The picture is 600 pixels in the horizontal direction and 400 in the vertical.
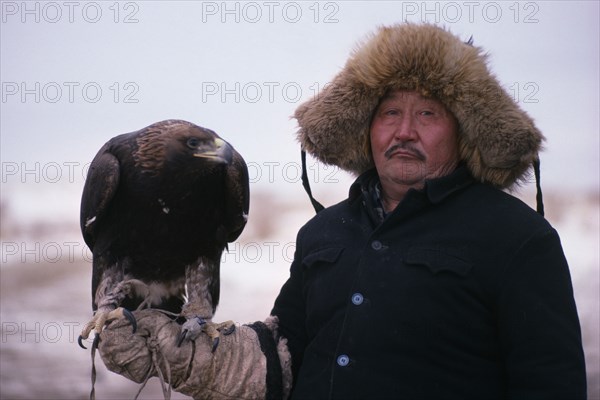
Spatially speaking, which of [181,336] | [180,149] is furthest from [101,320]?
[180,149]

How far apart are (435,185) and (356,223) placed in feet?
1.15

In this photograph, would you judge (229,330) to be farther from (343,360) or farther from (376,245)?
(376,245)

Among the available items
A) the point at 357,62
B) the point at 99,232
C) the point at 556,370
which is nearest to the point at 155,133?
the point at 99,232

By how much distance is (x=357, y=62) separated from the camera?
106 inches

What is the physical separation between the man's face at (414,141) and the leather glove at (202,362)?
86cm

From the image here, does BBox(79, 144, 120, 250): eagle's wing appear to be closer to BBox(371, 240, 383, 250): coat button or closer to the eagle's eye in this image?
the eagle's eye

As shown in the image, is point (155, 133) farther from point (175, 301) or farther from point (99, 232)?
point (175, 301)

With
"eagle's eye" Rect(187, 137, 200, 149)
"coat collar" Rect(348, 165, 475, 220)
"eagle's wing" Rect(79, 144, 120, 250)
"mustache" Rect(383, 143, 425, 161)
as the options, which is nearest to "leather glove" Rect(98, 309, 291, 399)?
"coat collar" Rect(348, 165, 475, 220)

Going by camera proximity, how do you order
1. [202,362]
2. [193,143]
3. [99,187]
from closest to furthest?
[202,362]
[99,187]
[193,143]

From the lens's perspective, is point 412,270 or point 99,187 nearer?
point 412,270

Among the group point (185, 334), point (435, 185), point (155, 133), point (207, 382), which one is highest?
point (155, 133)

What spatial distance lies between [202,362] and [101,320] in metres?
0.52

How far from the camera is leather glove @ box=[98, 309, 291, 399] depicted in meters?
2.74

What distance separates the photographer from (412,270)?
2.34m
